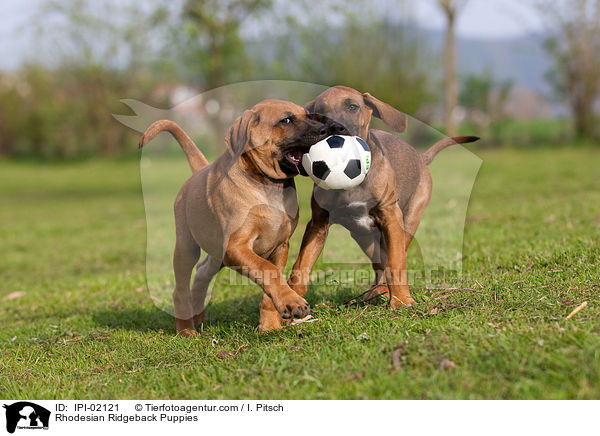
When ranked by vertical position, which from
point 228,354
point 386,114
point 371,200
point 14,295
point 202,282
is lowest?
point 14,295

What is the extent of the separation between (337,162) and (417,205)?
46.6 inches

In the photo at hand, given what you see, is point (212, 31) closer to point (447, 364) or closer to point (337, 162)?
point (337, 162)

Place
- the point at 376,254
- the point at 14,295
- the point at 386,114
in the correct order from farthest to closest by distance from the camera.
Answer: the point at 14,295 < the point at 376,254 < the point at 386,114

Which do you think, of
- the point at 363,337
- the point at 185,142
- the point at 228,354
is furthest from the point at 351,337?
the point at 185,142

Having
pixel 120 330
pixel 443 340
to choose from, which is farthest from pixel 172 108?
pixel 443 340

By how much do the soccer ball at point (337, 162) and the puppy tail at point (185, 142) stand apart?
115cm

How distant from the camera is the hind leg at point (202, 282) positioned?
187 inches

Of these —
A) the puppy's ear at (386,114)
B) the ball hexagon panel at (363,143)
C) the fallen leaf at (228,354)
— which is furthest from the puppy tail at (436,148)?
the fallen leaf at (228,354)

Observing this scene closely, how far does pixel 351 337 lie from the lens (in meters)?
3.65

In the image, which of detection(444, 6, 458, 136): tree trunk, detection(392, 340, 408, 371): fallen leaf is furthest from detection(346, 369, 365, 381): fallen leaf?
detection(444, 6, 458, 136): tree trunk

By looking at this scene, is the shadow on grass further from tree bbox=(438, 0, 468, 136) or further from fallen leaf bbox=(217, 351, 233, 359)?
tree bbox=(438, 0, 468, 136)

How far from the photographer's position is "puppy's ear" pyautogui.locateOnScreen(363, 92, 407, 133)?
407 centimetres

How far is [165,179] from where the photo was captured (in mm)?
4746
